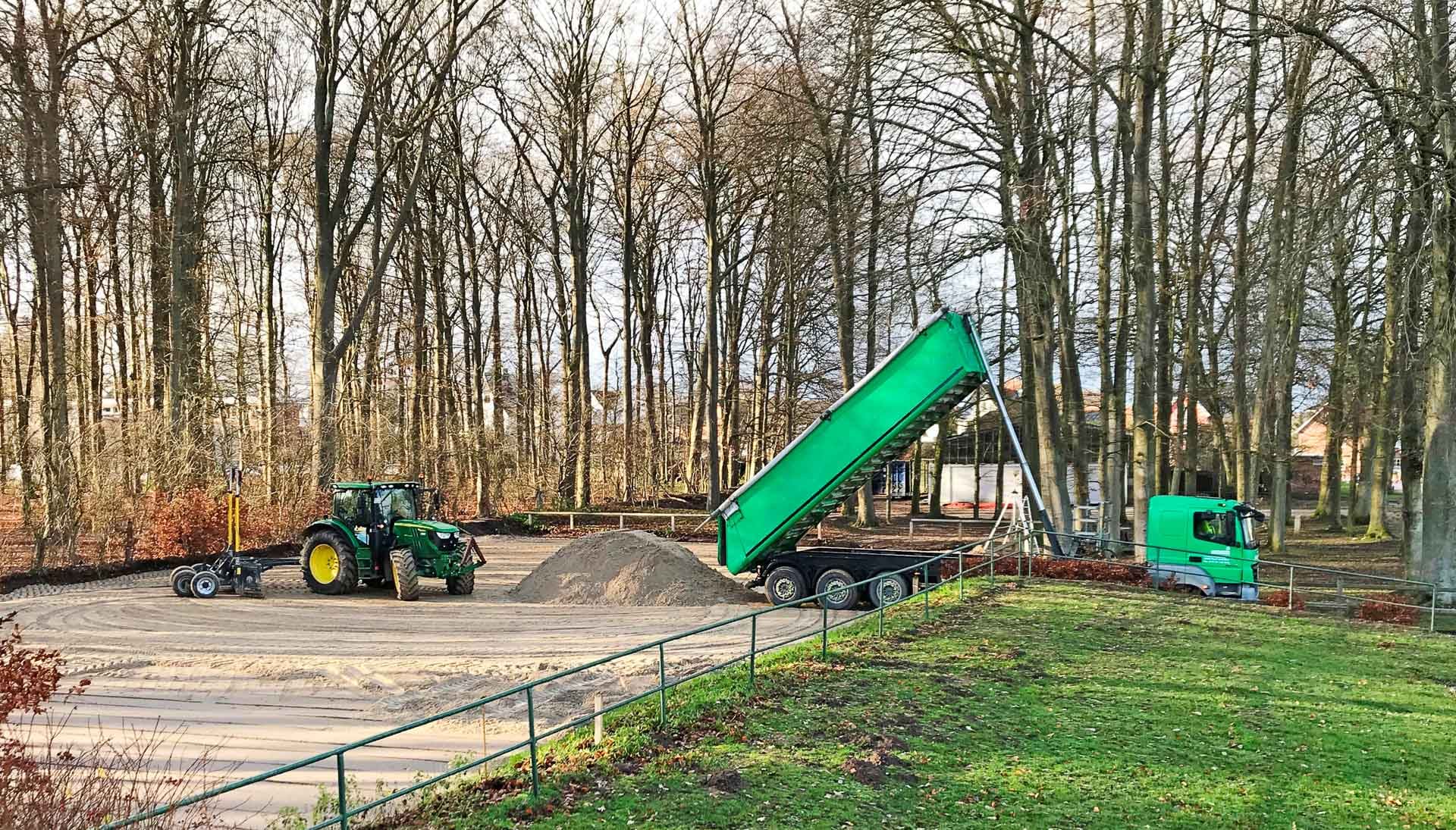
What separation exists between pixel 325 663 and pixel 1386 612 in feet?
50.7

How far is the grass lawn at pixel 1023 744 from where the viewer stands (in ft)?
22.8

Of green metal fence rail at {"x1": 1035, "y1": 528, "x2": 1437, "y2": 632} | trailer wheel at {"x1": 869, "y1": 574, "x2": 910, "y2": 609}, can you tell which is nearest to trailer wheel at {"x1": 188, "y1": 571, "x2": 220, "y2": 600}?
trailer wheel at {"x1": 869, "y1": 574, "x2": 910, "y2": 609}

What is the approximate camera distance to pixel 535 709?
10.7 m

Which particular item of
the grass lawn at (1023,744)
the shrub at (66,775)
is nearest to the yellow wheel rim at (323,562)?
the shrub at (66,775)

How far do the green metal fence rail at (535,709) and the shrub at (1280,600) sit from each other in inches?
166

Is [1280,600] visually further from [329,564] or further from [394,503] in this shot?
[329,564]

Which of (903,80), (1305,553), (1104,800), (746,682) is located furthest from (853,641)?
(1305,553)

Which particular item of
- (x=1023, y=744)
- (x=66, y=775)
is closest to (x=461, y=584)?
(x=66, y=775)

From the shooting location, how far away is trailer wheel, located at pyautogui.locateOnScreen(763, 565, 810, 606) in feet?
56.0

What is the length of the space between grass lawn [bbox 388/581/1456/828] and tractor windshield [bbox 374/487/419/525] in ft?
32.5

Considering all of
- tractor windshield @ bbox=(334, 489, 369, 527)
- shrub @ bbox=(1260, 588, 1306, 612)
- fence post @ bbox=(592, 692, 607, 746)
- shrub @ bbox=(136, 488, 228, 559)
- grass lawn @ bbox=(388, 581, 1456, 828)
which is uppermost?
tractor windshield @ bbox=(334, 489, 369, 527)

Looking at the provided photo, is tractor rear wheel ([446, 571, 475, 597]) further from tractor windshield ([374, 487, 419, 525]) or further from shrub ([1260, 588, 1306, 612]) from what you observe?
shrub ([1260, 588, 1306, 612])

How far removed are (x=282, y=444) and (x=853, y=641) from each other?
21213 mm

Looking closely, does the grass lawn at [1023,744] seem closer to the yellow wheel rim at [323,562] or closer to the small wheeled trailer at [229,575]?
the yellow wheel rim at [323,562]
